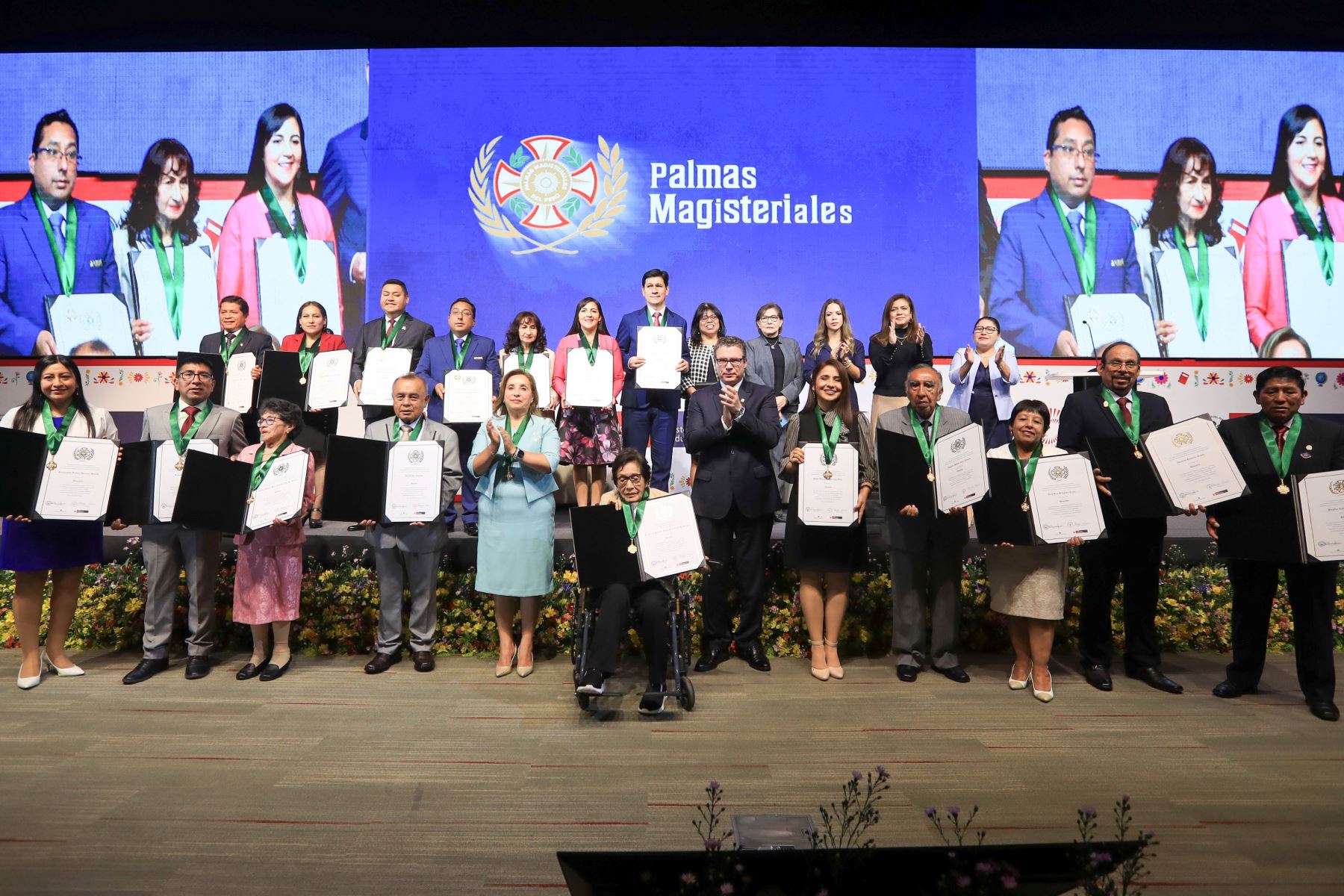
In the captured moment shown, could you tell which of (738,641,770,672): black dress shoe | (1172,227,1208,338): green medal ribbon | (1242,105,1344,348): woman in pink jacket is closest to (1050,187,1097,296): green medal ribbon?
(1172,227,1208,338): green medal ribbon

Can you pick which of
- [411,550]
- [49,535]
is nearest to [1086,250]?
[411,550]

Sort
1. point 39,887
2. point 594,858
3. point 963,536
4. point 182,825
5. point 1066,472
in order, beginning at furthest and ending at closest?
point 963,536, point 1066,472, point 182,825, point 39,887, point 594,858

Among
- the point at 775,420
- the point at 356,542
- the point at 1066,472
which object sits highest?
the point at 775,420

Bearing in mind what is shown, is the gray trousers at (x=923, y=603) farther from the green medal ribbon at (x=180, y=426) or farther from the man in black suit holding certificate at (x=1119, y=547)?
the green medal ribbon at (x=180, y=426)

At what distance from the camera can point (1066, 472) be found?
4.02m

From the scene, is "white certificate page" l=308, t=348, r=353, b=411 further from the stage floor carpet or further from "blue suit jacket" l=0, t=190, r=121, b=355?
"blue suit jacket" l=0, t=190, r=121, b=355

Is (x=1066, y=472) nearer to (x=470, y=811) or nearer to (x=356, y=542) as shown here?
(x=470, y=811)

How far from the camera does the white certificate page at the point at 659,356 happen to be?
532 centimetres

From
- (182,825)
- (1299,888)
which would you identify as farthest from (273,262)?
(1299,888)

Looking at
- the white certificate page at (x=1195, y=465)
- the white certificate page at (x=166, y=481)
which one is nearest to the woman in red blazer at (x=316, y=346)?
the white certificate page at (x=166, y=481)

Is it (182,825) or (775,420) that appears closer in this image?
(182,825)

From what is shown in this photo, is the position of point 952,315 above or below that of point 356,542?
above

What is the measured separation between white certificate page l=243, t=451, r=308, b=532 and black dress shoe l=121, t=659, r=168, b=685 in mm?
992

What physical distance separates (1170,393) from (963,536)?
4210mm
